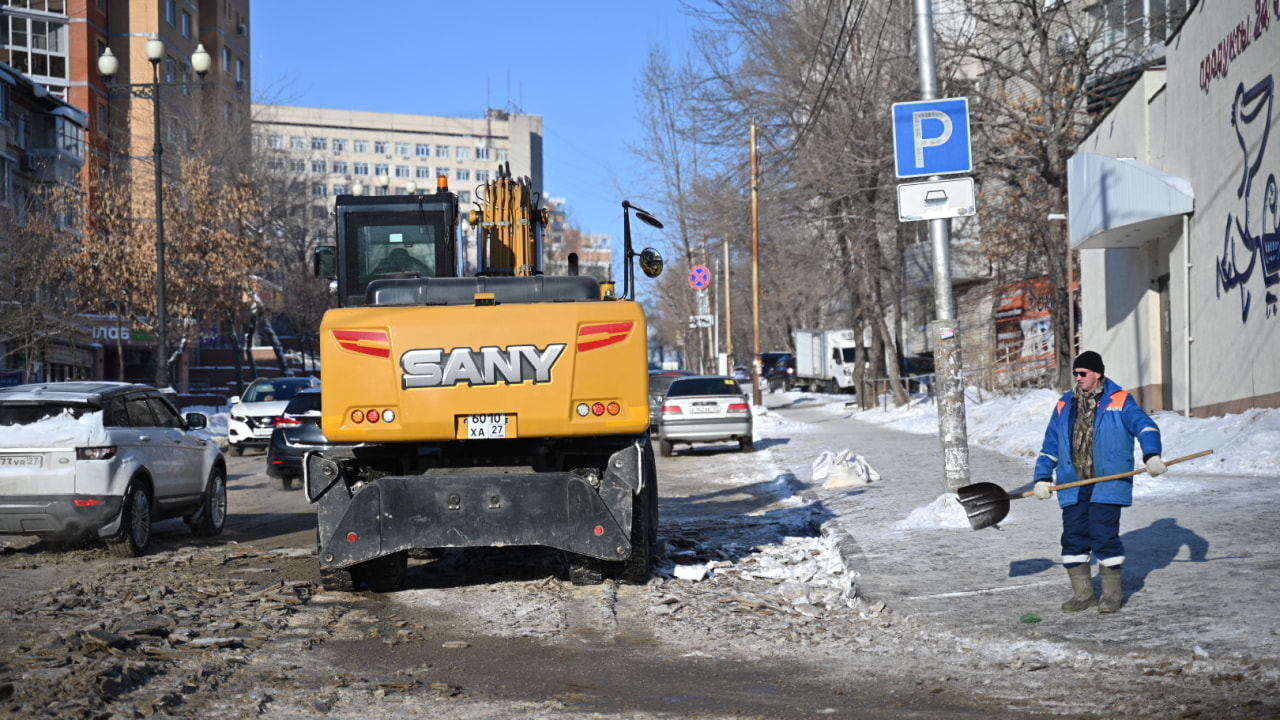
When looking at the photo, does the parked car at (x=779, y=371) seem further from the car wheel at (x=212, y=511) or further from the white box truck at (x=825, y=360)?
the car wheel at (x=212, y=511)

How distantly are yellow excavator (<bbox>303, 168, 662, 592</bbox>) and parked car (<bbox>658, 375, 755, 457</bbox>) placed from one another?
586 inches

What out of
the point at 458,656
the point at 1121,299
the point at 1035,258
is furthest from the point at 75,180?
the point at 458,656

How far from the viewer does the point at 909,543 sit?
10.6m

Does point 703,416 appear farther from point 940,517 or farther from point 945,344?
point 940,517

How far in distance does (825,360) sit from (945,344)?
171ft

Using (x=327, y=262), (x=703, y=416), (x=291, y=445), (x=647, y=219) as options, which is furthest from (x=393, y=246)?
(x=703, y=416)

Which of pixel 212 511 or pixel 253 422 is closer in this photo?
pixel 212 511

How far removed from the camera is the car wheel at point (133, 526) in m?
11.2

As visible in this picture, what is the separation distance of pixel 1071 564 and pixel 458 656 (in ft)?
12.1

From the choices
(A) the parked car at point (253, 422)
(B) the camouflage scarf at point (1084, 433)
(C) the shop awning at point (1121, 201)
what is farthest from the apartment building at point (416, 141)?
(B) the camouflage scarf at point (1084, 433)

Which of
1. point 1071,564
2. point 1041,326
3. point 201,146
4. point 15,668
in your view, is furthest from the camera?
point 201,146

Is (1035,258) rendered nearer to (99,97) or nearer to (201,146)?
(201,146)

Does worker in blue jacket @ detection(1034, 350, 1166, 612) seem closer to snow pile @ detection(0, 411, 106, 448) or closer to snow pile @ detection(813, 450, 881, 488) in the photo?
snow pile @ detection(0, 411, 106, 448)

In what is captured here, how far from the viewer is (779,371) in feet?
236
